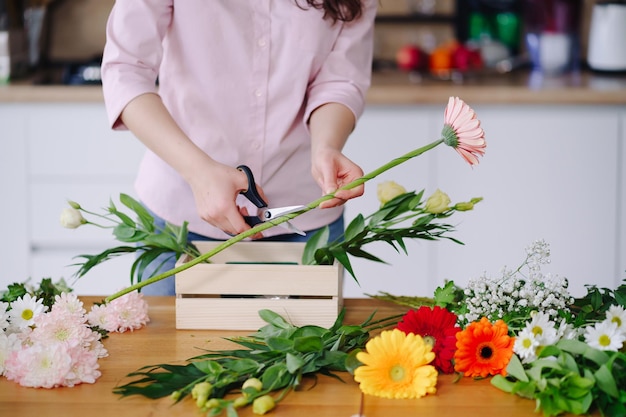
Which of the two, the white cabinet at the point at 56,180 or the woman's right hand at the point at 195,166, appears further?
the white cabinet at the point at 56,180

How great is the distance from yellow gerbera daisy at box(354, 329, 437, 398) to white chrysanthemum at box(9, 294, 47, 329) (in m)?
0.43

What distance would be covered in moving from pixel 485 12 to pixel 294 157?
1.66m

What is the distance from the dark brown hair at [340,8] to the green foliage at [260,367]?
0.63 meters

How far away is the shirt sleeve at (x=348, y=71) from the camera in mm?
1546

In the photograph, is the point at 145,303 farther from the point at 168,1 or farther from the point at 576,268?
the point at 576,268

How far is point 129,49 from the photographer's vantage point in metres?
1.41

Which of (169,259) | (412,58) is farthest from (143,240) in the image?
(412,58)

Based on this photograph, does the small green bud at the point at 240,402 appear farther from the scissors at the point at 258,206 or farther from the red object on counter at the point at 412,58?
the red object on counter at the point at 412,58

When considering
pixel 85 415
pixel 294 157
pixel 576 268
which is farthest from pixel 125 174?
pixel 85 415

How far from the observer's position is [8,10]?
9.02ft

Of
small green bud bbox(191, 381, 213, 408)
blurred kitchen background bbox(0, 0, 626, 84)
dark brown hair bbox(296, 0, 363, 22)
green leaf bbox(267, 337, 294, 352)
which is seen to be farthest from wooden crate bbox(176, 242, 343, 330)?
blurred kitchen background bbox(0, 0, 626, 84)

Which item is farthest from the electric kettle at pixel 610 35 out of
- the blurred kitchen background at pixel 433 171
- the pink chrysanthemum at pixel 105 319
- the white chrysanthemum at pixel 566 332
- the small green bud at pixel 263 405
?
the small green bud at pixel 263 405

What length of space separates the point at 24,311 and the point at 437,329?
0.52 m

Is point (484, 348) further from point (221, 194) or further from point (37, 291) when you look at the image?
point (37, 291)
